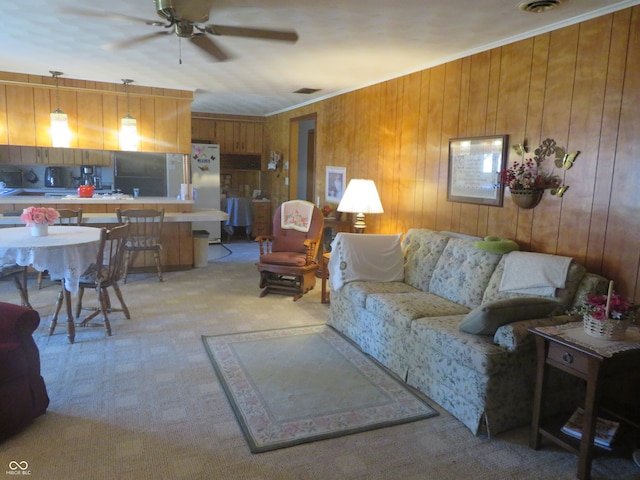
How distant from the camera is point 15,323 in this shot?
2.37 m

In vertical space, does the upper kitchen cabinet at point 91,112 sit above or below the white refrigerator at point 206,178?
above

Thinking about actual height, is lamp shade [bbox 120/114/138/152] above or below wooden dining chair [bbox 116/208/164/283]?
above

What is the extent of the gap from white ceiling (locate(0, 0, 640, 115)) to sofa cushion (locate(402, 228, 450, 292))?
1516 mm

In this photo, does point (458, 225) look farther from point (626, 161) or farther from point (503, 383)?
point (503, 383)

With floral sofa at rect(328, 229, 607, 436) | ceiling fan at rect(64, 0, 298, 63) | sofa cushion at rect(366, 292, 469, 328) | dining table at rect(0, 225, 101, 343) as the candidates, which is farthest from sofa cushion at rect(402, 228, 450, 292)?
dining table at rect(0, 225, 101, 343)

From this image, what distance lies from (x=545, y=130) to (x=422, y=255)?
4.33 ft

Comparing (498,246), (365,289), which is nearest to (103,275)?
(365,289)

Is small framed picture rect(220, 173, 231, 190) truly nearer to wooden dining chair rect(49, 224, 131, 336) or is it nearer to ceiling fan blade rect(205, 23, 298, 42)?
wooden dining chair rect(49, 224, 131, 336)

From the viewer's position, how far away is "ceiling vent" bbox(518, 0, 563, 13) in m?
2.64

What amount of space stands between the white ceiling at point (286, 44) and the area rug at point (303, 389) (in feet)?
7.46

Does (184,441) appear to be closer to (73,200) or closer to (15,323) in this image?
(15,323)

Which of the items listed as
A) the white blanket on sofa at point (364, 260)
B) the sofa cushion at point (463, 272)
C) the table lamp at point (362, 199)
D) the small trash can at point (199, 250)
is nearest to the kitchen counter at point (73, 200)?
the small trash can at point (199, 250)

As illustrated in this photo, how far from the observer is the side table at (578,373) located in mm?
2004

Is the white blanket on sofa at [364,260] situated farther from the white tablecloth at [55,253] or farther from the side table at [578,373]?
the white tablecloth at [55,253]
